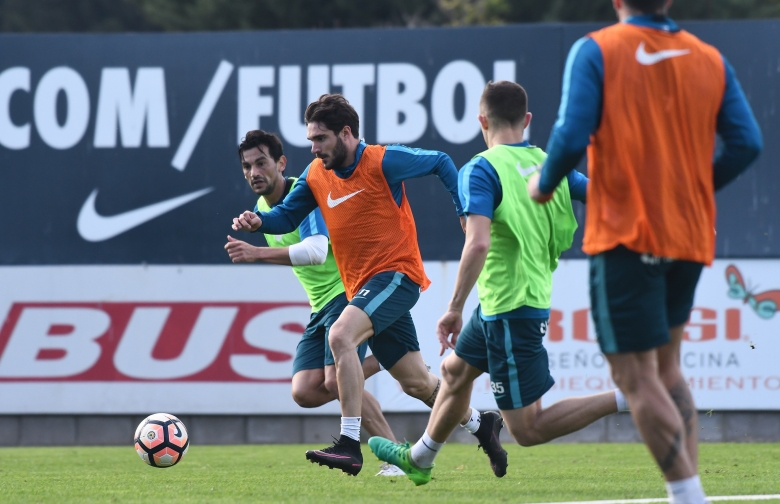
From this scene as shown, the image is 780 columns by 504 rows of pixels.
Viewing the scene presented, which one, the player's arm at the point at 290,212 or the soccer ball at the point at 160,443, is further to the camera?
the soccer ball at the point at 160,443

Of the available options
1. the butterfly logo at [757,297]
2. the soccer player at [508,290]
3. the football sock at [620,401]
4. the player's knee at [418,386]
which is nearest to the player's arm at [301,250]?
the player's knee at [418,386]

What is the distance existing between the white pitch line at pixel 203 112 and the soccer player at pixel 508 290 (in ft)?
21.0

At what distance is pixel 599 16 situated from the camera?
21484mm

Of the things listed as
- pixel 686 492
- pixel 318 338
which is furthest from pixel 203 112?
pixel 686 492

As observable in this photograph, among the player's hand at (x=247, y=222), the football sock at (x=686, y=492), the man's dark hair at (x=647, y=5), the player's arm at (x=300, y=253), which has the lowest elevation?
the football sock at (x=686, y=492)

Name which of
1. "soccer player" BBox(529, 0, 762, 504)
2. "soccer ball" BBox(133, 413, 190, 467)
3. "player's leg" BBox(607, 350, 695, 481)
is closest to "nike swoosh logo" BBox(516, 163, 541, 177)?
"soccer player" BBox(529, 0, 762, 504)

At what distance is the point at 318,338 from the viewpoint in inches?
278

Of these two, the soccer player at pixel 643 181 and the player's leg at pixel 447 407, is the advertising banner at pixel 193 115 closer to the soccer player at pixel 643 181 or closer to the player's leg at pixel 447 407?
the player's leg at pixel 447 407

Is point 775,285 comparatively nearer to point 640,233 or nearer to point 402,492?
point 402,492

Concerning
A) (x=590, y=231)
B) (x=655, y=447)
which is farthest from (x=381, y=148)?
(x=655, y=447)

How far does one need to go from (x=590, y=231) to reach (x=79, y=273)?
8362 millimetres

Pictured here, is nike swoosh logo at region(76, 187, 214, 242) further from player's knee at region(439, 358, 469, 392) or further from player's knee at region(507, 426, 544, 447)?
player's knee at region(507, 426, 544, 447)

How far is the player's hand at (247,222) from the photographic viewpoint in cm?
602

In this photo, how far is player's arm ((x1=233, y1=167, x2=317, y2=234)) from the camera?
634cm
